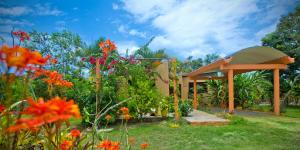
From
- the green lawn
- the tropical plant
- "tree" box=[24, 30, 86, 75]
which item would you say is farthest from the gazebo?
"tree" box=[24, 30, 86, 75]

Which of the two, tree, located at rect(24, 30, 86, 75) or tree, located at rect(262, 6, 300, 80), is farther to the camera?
tree, located at rect(24, 30, 86, 75)

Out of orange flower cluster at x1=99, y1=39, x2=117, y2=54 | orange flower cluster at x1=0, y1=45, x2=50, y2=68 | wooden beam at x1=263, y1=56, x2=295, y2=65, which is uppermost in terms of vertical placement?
wooden beam at x1=263, y1=56, x2=295, y2=65

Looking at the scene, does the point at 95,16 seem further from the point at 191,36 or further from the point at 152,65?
the point at 152,65

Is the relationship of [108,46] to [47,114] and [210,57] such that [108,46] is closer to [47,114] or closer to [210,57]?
[47,114]

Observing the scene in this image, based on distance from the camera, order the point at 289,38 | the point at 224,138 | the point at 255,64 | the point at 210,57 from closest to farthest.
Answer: the point at 224,138 < the point at 255,64 < the point at 289,38 < the point at 210,57

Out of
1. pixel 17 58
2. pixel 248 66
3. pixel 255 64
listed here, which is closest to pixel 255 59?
pixel 255 64

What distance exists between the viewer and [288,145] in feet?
13.8

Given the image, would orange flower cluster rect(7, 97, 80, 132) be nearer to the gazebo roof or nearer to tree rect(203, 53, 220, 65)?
the gazebo roof

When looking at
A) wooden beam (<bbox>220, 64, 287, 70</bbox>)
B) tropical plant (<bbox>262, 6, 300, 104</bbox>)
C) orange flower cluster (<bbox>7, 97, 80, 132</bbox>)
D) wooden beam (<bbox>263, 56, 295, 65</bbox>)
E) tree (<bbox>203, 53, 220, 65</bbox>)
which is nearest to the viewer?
orange flower cluster (<bbox>7, 97, 80, 132</bbox>)

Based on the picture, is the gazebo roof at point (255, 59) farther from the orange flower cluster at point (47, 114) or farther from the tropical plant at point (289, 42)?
the orange flower cluster at point (47, 114)

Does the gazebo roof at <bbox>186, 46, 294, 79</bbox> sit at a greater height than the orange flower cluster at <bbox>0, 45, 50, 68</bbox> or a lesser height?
greater

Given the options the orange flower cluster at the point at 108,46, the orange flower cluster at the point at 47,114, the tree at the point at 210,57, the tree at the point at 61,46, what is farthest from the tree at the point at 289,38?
the orange flower cluster at the point at 47,114

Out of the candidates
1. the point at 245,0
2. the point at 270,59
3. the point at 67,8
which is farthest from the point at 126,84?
the point at 67,8

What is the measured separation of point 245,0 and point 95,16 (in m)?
14.0
